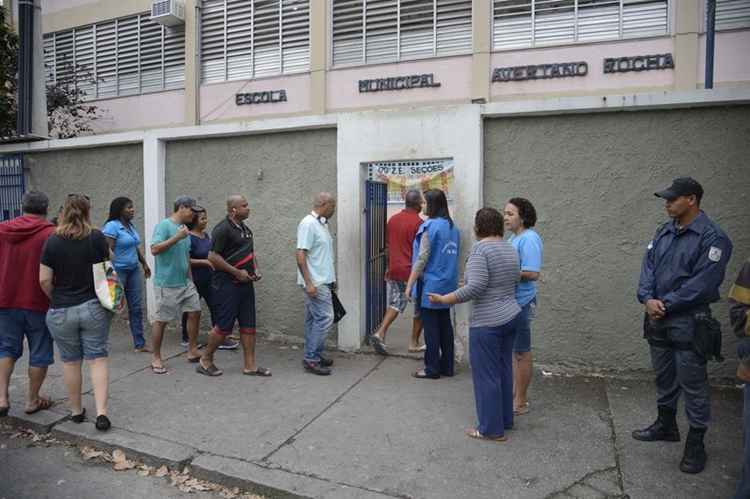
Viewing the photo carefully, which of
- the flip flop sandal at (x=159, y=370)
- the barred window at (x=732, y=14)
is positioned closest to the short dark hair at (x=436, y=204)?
the flip flop sandal at (x=159, y=370)

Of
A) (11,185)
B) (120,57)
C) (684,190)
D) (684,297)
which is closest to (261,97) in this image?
(120,57)

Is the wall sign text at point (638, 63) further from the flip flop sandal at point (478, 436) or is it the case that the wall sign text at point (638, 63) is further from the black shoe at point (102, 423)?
the black shoe at point (102, 423)

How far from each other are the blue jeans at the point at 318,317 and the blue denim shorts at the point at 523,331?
1.90 metres

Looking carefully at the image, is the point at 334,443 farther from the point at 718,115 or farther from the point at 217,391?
the point at 718,115

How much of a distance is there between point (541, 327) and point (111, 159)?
6.07 meters

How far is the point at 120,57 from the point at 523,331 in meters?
15.3

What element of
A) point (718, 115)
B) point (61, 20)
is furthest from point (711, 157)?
point (61, 20)

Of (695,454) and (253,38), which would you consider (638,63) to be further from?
(695,454)

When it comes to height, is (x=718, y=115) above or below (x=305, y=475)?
above

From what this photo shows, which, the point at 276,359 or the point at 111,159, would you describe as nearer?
the point at 276,359

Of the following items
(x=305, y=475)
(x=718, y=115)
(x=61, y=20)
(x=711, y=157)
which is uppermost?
(x=61, y=20)

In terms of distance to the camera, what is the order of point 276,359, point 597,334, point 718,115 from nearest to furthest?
1. point 718,115
2. point 597,334
3. point 276,359

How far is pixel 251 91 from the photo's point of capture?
1468cm

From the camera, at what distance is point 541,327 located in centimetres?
570
